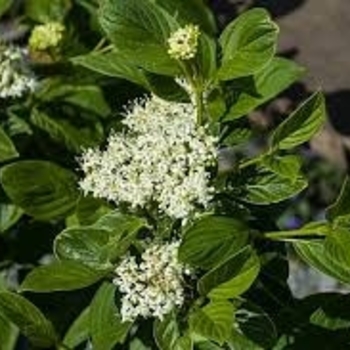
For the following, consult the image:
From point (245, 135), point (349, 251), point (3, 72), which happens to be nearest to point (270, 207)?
point (245, 135)

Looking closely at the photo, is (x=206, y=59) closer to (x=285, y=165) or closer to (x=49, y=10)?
(x=285, y=165)

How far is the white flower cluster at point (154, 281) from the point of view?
1569 mm

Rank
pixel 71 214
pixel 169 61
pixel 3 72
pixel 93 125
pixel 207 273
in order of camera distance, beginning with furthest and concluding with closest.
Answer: pixel 93 125, pixel 3 72, pixel 71 214, pixel 169 61, pixel 207 273

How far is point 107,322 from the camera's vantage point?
1.71 m

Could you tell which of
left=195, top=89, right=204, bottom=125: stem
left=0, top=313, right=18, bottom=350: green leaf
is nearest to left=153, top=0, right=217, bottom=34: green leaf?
left=195, top=89, right=204, bottom=125: stem

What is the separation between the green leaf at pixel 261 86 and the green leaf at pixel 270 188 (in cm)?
10

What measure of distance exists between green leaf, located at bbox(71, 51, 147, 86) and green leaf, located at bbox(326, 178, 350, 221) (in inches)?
13.8

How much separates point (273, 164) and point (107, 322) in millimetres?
344

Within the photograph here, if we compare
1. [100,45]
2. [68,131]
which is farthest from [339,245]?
[100,45]

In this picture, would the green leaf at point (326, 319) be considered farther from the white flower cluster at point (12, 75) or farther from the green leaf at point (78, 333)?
the white flower cluster at point (12, 75)

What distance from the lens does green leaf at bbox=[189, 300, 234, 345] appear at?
152 centimetres

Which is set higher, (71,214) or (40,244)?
(71,214)

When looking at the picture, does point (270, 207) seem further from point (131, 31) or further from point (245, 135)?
point (131, 31)

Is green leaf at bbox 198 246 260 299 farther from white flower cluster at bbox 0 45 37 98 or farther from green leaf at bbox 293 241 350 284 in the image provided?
white flower cluster at bbox 0 45 37 98
